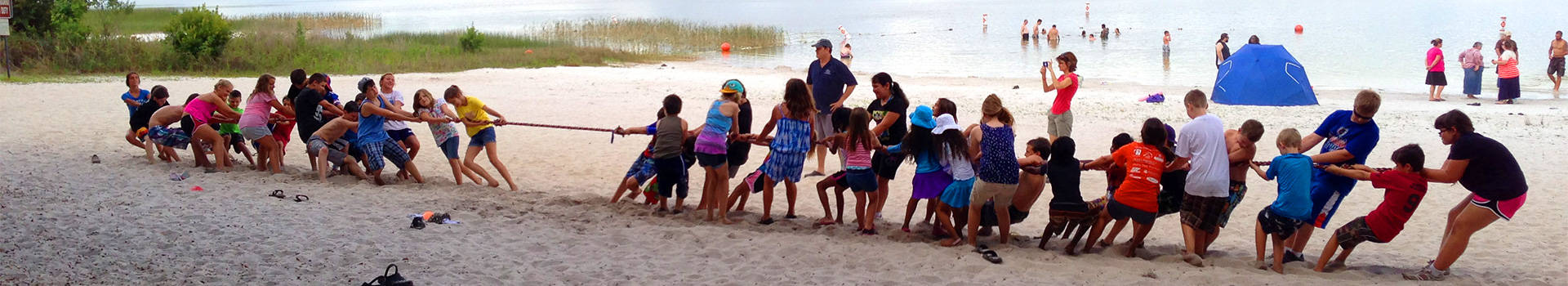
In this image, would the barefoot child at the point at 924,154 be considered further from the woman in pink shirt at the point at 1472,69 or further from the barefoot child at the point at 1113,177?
the woman in pink shirt at the point at 1472,69

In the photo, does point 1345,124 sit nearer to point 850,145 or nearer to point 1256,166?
point 1256,166

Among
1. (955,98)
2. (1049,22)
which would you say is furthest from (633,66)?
(1049,22)

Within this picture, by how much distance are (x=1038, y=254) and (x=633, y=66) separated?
75.3 ft

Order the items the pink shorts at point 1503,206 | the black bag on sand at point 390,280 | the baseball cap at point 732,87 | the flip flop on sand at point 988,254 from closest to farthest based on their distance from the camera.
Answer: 1. the black bag on sand at point 390,280
2. the pink shorts at point 1503,206
3. the flip flop on sand at point 988,254
4. the baseball cap at point 732,87

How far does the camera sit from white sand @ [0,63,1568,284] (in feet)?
20.3

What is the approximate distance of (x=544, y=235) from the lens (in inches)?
293

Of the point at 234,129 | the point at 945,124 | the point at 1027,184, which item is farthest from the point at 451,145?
the point at 1027,184

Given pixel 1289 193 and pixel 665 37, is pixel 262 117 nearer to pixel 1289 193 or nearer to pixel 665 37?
pixel 1289 193

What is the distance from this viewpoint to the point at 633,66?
95.4 feet

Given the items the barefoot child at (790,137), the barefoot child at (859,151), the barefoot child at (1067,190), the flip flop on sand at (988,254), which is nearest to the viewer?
the flip flop on sand at (988,254)

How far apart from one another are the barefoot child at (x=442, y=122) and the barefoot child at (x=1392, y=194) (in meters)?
6.58

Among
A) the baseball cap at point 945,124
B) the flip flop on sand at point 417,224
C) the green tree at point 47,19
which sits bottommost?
the flip flop on sand at point 417,224

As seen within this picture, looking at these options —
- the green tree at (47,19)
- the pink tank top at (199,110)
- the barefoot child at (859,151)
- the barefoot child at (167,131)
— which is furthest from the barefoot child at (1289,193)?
the green tree at (47,19)

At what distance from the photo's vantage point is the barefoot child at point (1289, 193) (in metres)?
6.29
